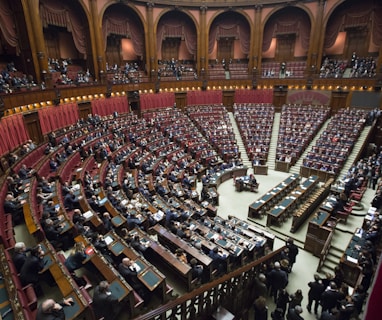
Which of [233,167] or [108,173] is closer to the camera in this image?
[108,173]

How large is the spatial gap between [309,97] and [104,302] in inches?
775

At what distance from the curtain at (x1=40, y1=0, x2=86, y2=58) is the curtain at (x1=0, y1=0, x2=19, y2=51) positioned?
2.17 meters

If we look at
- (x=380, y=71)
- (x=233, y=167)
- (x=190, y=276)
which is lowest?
(x=233, y=167)

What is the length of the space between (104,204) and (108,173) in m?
2.82

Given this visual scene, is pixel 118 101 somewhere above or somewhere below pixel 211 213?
above

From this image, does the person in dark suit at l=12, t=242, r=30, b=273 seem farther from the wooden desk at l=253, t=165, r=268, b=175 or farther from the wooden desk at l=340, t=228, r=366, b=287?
the wooden desk at l=253, t=165, r=268, b=175

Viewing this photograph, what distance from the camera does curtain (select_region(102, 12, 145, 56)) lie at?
59.2 feet

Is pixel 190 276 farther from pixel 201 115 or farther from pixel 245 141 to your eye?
pixel 201 115

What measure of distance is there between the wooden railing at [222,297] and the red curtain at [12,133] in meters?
8.80

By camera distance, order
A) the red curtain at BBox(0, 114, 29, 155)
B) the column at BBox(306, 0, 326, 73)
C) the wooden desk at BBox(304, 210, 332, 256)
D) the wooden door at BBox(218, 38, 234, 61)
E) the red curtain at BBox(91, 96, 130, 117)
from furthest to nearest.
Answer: the wooden door at BBox(218, 38, 234, 61), the column at BBox(306, 0, 326, 73), the red curtain at BBox(91, 96, 130, 117), the red curtain at BBox(0, 114, 29, 155), the wooden desk at BBox(304, 210, 332, 256)

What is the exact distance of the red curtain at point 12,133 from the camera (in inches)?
371

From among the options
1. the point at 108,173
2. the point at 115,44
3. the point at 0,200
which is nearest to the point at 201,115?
the point at 115,44

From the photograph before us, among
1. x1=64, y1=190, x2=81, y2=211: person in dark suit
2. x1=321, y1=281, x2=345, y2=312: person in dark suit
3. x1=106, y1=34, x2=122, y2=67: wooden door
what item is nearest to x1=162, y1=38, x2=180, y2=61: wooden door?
x1=106, y1=34, x2=122, y2=67: wooden door

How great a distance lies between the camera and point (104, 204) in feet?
23.6
